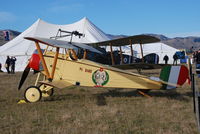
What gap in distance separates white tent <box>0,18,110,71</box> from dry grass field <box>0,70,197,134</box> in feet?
54.1

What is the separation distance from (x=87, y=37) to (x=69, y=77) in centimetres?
1717

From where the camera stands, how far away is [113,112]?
18.2 ft

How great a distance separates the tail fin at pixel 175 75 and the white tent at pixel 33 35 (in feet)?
56.6

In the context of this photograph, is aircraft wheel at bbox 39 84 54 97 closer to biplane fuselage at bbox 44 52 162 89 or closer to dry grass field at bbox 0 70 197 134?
biplane fuselage at bbox 44 52 162 89

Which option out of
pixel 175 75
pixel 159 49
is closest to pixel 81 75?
pixel 175 75

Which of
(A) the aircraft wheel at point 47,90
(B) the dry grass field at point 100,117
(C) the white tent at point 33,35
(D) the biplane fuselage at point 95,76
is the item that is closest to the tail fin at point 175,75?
(D) the biplane fuselage at point 95,76

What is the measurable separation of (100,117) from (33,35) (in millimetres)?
20368

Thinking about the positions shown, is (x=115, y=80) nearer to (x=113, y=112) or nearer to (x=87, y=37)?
(x=113, y=112)

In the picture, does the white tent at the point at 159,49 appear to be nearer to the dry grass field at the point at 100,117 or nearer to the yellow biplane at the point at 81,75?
the yellow biplane at the point at 81,75

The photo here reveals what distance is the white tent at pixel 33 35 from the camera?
899 inches

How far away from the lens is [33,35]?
78.6ft

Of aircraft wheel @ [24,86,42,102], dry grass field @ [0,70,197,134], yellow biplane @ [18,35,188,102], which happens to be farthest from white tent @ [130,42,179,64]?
aircraft wheel @ [24,86,42,102]

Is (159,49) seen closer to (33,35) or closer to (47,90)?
(33,35)

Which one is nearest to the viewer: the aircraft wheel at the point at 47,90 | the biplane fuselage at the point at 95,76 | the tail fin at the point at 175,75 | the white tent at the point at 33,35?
the tail fin at the point at 175,75
